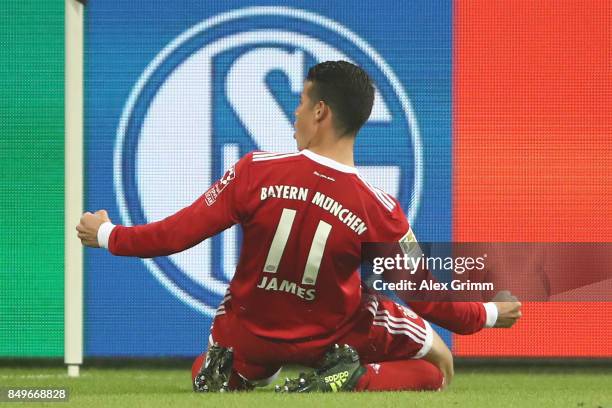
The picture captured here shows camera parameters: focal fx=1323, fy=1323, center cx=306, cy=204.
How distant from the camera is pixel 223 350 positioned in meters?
4.50

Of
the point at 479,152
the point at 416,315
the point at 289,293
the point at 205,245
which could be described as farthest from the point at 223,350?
the point at 479,152

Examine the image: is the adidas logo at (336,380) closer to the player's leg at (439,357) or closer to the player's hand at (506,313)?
the player's leg at (439,357)

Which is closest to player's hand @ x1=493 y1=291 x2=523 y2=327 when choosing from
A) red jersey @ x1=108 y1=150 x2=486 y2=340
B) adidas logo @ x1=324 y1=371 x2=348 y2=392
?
red jersey @ x1=108 y1=150 x2=486 y2=340

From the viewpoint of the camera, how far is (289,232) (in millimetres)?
4359

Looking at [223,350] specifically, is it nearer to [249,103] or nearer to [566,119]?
[249,103]

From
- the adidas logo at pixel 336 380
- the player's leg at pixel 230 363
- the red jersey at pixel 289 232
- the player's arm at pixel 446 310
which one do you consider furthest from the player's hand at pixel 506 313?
the player's leg at pixel 230 363

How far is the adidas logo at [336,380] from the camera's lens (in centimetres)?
432

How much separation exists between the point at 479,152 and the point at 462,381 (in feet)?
3.71

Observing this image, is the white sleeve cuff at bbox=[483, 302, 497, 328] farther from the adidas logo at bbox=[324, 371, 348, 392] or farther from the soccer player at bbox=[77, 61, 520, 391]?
the adidas logo at bbox=[324, 371, 348, 392]

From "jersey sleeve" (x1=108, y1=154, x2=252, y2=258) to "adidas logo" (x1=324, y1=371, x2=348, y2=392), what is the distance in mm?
608

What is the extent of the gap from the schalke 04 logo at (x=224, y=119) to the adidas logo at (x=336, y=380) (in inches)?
84.9

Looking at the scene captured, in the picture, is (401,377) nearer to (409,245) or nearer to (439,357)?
(439,357)

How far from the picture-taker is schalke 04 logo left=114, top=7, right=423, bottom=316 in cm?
646

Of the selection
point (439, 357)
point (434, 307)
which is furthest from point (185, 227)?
point (439, 357)
